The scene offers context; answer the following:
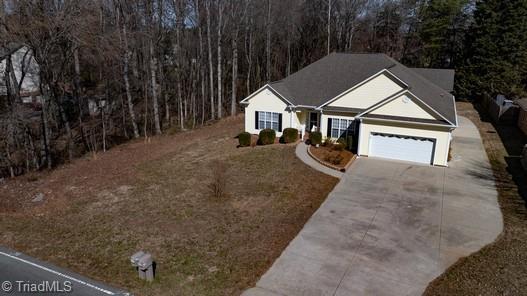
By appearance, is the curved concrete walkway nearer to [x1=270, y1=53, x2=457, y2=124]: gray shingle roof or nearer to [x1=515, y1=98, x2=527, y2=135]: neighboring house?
[x1=270, y1=53, x2=457, y2=124]: gray shingle roof

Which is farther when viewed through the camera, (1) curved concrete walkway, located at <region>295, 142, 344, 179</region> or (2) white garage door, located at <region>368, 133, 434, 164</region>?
(2) white garage door, located at <region>368, 133, 434, 164</region>

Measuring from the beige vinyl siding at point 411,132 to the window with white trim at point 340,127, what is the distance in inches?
77.3

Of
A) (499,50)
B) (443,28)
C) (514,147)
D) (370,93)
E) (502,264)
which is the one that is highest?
(443,28)

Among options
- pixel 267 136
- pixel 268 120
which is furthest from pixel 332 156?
pixel 268 120

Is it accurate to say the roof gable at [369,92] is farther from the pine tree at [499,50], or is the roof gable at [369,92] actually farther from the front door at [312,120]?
the pine tree at [499,50]

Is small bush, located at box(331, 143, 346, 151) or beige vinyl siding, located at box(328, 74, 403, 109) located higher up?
beige vinyl siding, located at box(328, 74, 403, 109)

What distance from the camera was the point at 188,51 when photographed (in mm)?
35812

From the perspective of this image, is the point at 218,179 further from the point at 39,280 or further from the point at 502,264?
the point at 502,264

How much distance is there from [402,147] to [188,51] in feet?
77.0

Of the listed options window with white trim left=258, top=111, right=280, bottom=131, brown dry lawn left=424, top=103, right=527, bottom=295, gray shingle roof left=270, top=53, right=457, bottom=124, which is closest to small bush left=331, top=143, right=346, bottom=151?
gray shingle roof left=270, top=53, right=457, bottom=124

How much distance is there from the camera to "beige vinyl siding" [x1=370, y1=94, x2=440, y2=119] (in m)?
19.6

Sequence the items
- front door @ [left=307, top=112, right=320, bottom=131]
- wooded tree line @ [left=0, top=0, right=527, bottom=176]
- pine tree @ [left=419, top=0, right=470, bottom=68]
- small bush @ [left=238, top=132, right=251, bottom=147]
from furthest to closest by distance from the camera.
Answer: pine tree @ [left=419, top=0, right=470, bottom=68] → front door @ [left=307, top=112, right=320, bottom=131] → small bush @ [left=238, top=132, right=251, bottom=147] → wooded tree line @ [left=0, top=0, right=527, bottom=176]

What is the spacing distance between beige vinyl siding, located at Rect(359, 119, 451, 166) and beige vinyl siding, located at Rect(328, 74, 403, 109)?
249 centimetres

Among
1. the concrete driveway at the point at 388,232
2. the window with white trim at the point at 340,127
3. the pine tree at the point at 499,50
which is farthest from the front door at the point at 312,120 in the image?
the pine tree at the point at 499,50
